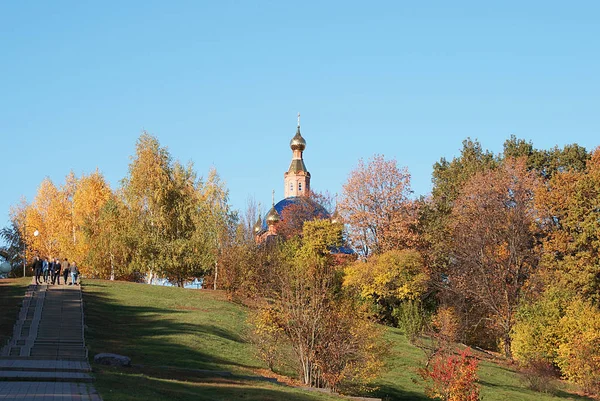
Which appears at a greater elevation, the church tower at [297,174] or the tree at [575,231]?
the church tower at [297,174]

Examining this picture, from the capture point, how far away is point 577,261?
46.2 m

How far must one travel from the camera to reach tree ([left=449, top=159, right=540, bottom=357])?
51.3 meters

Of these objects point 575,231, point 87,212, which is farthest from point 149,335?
point 87,212

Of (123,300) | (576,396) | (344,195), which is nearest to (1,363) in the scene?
(123,300)

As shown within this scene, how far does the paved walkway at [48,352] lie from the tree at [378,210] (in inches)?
1032

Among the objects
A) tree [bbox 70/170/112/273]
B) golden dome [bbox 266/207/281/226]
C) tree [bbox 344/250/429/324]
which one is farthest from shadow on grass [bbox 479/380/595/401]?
golden dome [bbox 266/207/281/226]

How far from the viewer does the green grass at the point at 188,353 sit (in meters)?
19.6

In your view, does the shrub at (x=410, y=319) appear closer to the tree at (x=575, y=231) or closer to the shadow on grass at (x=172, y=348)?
the tree at (x=575, y=231)

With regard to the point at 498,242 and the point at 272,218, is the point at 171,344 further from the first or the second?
the point at 272,218

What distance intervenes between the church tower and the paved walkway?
76.9m

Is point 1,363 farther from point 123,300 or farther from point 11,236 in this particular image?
point 11,236

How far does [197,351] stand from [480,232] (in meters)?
30.3

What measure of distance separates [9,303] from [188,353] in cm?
1179

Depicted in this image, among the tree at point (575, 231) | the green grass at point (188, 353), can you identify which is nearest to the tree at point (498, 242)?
the tree at point (575, 231)
